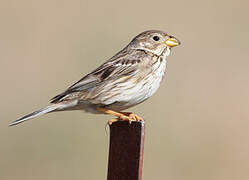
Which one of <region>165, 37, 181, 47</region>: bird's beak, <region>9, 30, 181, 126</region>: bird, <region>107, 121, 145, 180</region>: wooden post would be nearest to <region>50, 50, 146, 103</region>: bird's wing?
<region>9, 30, 181, 126</region>: bird

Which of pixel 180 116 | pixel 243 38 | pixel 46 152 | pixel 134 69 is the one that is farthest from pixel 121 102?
pixel 243 38

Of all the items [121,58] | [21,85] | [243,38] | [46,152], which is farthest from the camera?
[243,38]

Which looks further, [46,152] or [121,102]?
[46,152]

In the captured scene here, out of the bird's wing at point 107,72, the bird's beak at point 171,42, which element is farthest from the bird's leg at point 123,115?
the bird's beak at point 171,42

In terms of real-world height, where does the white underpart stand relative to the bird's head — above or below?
below

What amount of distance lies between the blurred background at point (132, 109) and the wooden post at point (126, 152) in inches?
155

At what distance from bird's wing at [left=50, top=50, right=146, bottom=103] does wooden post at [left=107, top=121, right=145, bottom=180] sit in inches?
76.7

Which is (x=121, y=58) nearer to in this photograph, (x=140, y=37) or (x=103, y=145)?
(x=140, y=37)

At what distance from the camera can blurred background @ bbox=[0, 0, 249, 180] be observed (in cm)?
832

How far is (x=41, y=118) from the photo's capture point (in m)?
9.12

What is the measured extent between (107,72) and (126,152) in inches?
92.1

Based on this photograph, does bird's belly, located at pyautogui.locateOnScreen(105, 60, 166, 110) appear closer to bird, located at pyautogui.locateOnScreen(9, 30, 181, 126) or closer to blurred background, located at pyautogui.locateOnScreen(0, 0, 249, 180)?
bird, located at pyautogui.locateOnScreen(9, 30, 181, 126)

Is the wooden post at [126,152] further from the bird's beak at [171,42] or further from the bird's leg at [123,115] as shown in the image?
the bird's beak at [171,42]

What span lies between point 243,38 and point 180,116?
9.79 ft
